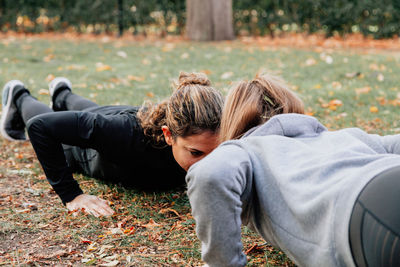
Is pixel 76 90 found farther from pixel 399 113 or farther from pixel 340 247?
pixel 340 247

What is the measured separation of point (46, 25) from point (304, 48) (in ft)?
20.9

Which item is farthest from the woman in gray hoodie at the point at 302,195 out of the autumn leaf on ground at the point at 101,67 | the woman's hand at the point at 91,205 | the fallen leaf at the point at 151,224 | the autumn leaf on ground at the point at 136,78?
the autumn leaf on ground at the point at 101,67

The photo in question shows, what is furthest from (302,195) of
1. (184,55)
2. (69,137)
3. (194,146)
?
(184,55)

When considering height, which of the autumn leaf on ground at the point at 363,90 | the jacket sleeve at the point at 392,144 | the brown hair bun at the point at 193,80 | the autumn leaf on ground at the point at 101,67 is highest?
the brown hair bun at the point at 193,80

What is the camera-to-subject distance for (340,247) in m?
1.39

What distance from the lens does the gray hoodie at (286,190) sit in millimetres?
1416

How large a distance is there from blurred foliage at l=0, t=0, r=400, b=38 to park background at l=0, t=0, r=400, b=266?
0.08 feet

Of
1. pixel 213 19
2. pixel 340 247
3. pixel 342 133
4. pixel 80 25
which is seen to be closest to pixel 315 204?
pixel 340 247

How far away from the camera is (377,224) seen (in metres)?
1.32

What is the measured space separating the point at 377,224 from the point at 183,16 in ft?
32.7

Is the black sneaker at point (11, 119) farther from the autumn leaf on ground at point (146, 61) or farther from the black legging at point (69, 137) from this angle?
the autumn leaf on ground at point (146, 61)

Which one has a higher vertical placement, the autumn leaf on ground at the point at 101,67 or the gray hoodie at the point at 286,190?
the gray hoodie at the point at 286,190

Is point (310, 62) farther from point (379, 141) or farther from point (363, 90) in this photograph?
point (379, 141)

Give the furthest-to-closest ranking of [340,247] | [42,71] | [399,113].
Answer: [42,71] → [399,113] → [340,247]
